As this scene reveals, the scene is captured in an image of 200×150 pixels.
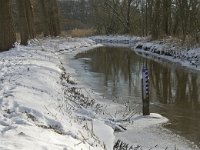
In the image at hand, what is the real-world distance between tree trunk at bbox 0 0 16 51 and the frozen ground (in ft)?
28.9

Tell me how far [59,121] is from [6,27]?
14630 millimetres

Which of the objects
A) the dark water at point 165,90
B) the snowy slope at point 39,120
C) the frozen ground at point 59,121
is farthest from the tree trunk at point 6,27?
the snowy slope at point 39,120

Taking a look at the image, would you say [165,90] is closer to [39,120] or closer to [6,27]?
[39,120]

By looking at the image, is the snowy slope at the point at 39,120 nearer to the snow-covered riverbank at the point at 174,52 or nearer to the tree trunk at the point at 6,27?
the tree trunk at the point at 6,27

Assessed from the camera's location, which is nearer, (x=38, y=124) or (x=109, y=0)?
(x=38, y=124)

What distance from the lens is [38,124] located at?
6848 mm

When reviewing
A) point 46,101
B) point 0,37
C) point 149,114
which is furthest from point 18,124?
point 0,37

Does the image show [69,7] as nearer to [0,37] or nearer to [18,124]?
[0,37]

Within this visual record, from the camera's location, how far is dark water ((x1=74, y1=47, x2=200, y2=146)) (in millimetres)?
10180

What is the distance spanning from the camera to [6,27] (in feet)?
69.0

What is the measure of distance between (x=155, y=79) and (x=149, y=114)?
7.96 metres

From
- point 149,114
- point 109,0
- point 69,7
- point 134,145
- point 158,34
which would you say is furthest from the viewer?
point 69,7

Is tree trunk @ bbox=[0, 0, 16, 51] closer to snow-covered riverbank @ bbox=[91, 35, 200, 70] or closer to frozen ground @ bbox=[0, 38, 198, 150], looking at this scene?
frozen ground @ bbox=[0, 38, 198, 150]

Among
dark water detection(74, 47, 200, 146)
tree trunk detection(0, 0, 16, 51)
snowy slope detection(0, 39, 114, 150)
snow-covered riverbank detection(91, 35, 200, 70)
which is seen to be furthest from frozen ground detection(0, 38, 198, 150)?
snow-covered riverbank detection(91, 35, 200, 70)
